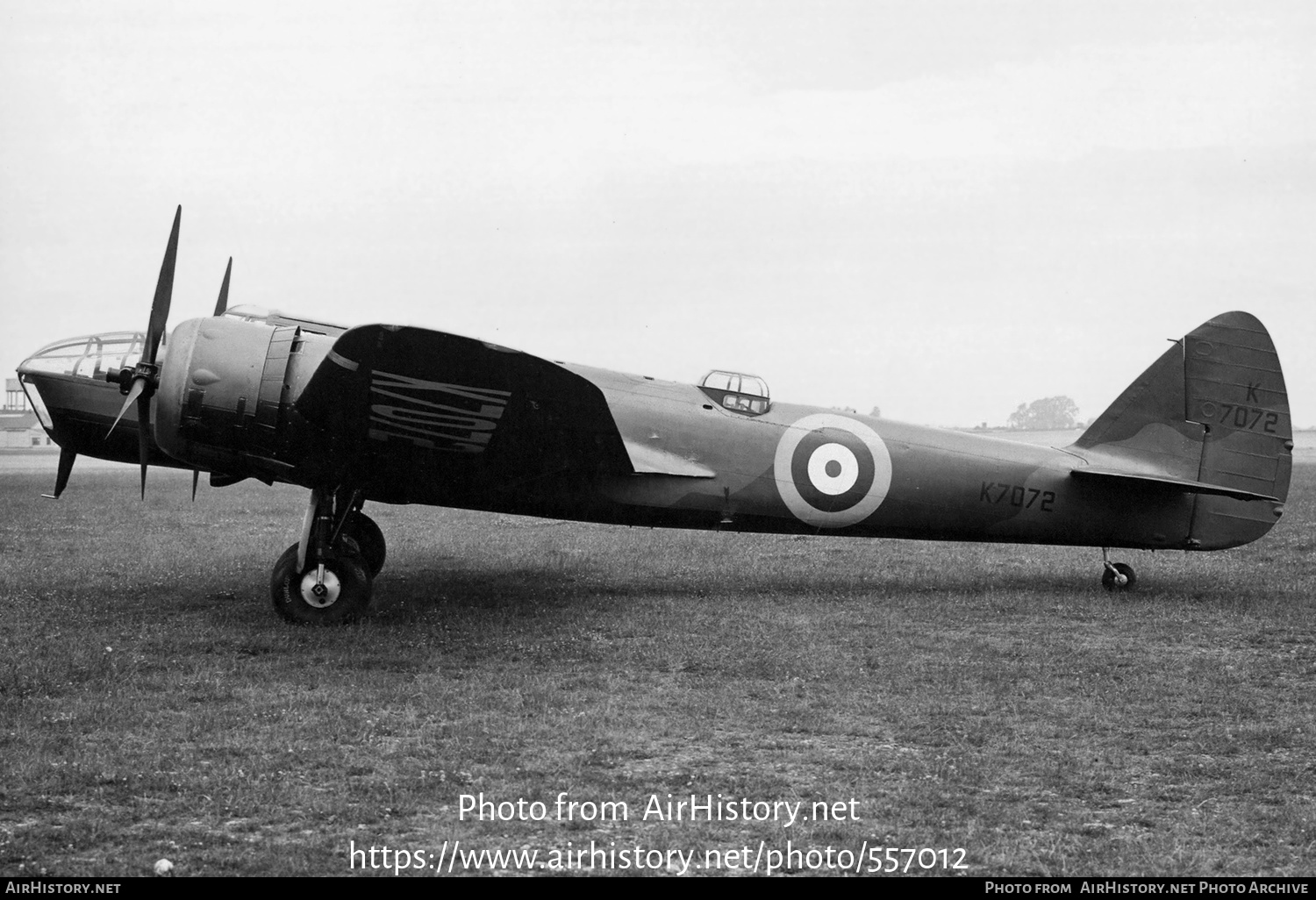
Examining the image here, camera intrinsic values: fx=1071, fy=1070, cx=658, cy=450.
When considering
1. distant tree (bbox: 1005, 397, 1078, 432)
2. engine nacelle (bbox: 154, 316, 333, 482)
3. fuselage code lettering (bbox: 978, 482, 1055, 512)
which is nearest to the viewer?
engine nacelle (bbox: 154, 316, 333, 482)

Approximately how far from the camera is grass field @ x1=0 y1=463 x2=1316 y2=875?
4203 mm

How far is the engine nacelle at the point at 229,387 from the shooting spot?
25.9 ft

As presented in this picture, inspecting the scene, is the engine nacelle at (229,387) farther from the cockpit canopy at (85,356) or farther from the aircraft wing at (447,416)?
the cockpit canopy at (85,356)

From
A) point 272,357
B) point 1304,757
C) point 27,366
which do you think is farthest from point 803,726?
point 27,366

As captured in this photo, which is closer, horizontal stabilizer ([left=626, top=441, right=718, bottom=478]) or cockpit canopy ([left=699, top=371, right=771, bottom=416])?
horizontal stabilizer ([left=626, top=441, right=718, bottom=478])

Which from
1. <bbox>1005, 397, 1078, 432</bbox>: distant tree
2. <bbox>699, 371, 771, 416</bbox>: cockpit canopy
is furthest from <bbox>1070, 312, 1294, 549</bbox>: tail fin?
<bbox>1005, 397, 1078, 432</bbox>: distant tree

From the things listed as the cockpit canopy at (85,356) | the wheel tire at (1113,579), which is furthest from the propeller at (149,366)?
the wheel tire at (1113,579)

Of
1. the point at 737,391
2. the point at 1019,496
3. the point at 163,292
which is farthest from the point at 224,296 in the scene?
the point at 1019,496

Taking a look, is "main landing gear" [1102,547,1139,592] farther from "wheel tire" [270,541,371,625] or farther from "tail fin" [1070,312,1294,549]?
"wheel tire" [270,541,371,625]

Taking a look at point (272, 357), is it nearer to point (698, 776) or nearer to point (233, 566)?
point (233, 566)

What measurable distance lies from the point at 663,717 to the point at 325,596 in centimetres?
339

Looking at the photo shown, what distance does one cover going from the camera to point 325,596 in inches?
320

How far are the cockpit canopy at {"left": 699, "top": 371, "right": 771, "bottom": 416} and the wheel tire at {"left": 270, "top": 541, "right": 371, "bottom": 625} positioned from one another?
11.9 feet

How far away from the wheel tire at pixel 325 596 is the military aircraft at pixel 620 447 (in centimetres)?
1
